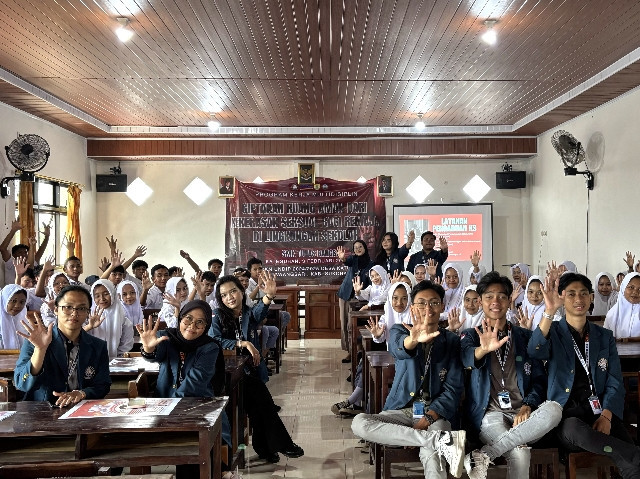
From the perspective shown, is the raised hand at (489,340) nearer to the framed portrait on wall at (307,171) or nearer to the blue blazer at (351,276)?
the blue blazer at (351,276)

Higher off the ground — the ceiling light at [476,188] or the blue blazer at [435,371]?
the ceiling light at [476,188]

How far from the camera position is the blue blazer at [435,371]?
3309 mm

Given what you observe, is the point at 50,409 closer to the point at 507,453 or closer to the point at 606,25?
the point at 507,453

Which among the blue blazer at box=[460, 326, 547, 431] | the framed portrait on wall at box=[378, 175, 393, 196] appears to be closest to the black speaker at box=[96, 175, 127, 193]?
the framed portrait on wall at box=[378, 175, 393, 196]

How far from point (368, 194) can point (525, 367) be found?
7458 millimetres

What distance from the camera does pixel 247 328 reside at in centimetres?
456

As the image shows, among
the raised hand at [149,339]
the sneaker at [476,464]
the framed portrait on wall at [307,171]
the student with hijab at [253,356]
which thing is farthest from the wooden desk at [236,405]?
the framed portrait on wall at [307,171]

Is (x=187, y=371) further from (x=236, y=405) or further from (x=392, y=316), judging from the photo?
(x=392, y=316)

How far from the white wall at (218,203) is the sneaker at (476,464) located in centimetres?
794

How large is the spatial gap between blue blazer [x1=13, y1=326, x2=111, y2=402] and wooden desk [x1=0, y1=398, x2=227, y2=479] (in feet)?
0.59

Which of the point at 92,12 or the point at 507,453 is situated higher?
the point at 92,12

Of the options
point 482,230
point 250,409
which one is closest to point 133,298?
point 250,409

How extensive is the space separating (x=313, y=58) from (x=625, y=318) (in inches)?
142

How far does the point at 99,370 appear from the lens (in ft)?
10.5
